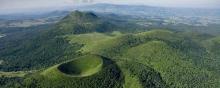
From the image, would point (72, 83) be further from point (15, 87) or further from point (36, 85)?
point (15, 87)

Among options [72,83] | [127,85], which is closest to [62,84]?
[72,83]

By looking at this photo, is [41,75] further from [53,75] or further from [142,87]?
[142,87]

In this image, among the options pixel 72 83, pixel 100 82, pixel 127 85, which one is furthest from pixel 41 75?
pixel 127 85

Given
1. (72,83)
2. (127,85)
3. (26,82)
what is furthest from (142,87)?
(26,82)

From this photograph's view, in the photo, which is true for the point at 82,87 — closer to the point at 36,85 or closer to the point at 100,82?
the point at 100,82

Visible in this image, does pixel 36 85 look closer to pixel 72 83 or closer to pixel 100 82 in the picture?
pixel 72 83

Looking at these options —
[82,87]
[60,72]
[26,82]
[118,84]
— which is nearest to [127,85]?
[118,84]
